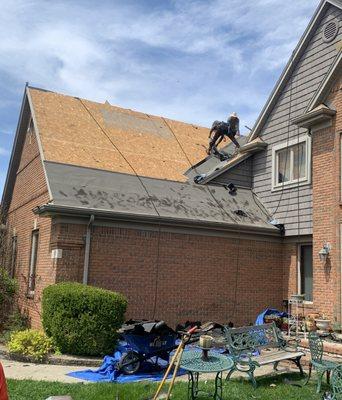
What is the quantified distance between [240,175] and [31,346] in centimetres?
916

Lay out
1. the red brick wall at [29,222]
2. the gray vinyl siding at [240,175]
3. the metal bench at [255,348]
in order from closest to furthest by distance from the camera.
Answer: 1. the metal bench at [255,348]
2. the red brick wall at [29,222]
3. the gray vinyl siding at [240,175]

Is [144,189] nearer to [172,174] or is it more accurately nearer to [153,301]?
[172,174]

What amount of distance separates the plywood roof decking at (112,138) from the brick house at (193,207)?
0.07 meters

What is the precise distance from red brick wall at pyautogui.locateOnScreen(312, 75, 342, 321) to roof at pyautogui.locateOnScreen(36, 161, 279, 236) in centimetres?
239

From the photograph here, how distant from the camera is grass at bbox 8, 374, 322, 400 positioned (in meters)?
7.06

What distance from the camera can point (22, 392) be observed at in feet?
23.8

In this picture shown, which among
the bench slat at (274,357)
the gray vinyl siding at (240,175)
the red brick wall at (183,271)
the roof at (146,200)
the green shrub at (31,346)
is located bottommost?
the green shrub at (31,346)

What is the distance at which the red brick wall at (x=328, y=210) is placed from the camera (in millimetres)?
11734

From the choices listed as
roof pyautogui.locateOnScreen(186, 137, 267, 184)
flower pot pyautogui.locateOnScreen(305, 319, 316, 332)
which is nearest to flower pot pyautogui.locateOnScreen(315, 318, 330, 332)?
flower pot pyautogui.locateOnScreen(305, 319, 316, 332)

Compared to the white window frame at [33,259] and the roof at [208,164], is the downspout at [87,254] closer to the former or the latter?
the white window frame at [33,259]

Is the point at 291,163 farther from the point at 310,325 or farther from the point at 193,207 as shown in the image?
the point at 310,325

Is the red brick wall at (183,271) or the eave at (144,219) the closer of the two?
the eave at (144,219)

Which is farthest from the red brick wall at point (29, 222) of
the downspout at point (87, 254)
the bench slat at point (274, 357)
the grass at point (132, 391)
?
the bench slat at point (274, 357)

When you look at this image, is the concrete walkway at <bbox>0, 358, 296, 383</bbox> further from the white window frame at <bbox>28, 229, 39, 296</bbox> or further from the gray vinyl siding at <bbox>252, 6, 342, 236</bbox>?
the gray vinyl siding at <bbox>252, 6, 342, 236</bbox>
